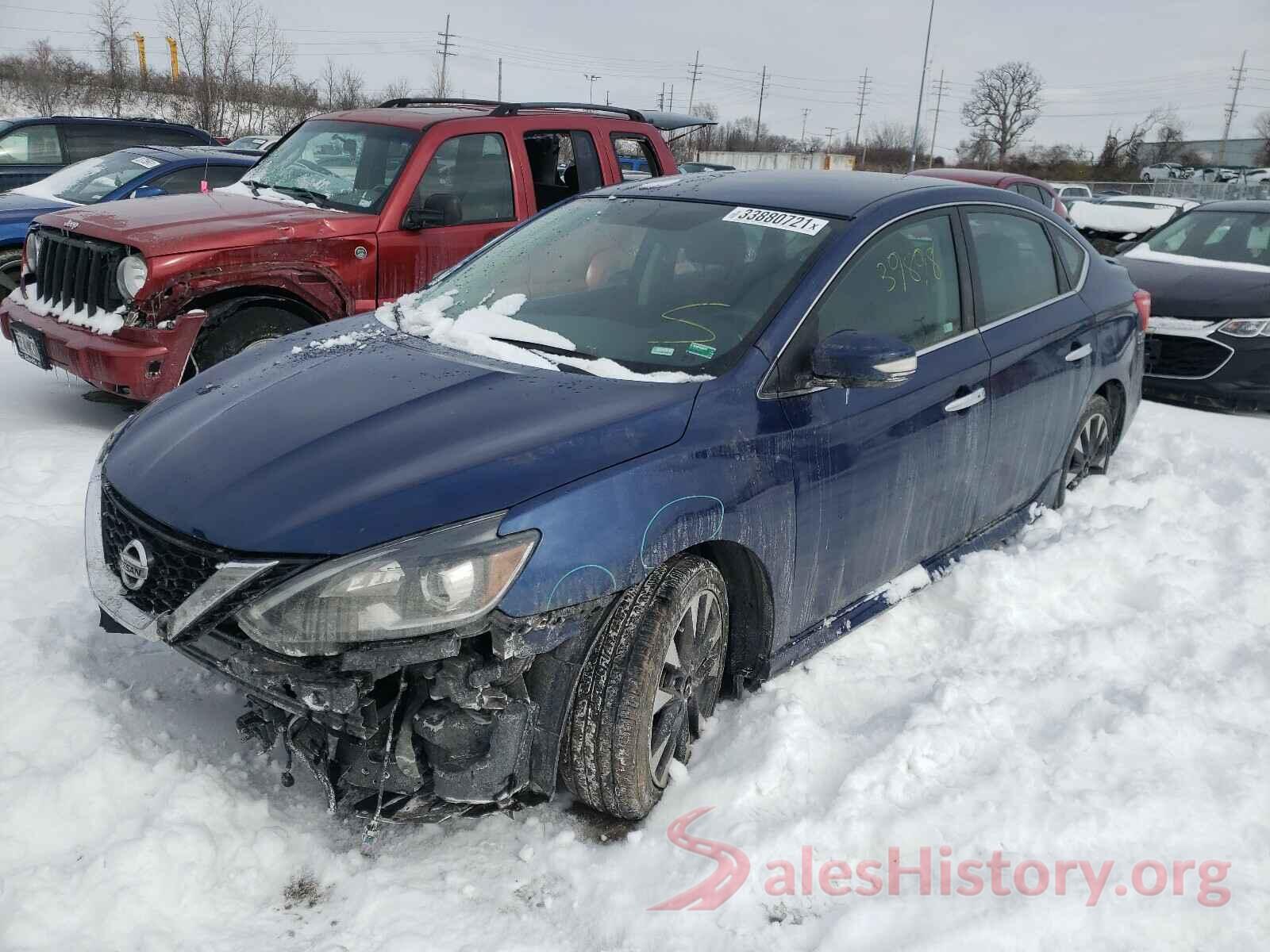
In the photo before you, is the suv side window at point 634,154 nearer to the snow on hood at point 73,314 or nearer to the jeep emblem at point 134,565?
the snow on hood at point 73,314

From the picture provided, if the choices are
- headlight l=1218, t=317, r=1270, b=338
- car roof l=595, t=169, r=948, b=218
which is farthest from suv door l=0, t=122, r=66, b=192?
headlight l=1218, t=317, r=1270, b=338

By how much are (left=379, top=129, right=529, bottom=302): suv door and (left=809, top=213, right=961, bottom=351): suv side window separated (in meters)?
2.87

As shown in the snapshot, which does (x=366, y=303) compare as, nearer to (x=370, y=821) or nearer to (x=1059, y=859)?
(x=370, y=821)

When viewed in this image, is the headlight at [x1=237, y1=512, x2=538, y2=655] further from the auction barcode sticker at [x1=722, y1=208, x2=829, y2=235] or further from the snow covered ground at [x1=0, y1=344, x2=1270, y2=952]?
the auction barcode sticker at [x1=722, y1=208, x2=829, y2=235]

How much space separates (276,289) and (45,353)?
128 cm

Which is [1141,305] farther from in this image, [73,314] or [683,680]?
[73,314]

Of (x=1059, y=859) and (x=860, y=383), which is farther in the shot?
(x=860, y=383)

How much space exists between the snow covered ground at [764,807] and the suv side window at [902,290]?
1.07 metres

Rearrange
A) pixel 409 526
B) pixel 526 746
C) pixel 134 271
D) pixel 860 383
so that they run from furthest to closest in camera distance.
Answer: pixel 134 271
pixel 860 383
pixel 526 746
pixel 409 526

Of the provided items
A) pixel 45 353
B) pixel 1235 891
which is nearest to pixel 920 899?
pixel 1235 891

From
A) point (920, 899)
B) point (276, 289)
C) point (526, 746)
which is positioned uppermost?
point (276, 289)

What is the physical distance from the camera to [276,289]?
18.8 feet

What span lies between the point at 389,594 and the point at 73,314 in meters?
4.31


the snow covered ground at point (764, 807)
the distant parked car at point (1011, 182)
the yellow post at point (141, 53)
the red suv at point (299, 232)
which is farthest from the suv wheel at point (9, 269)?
the yellow post at point (141, 53)
